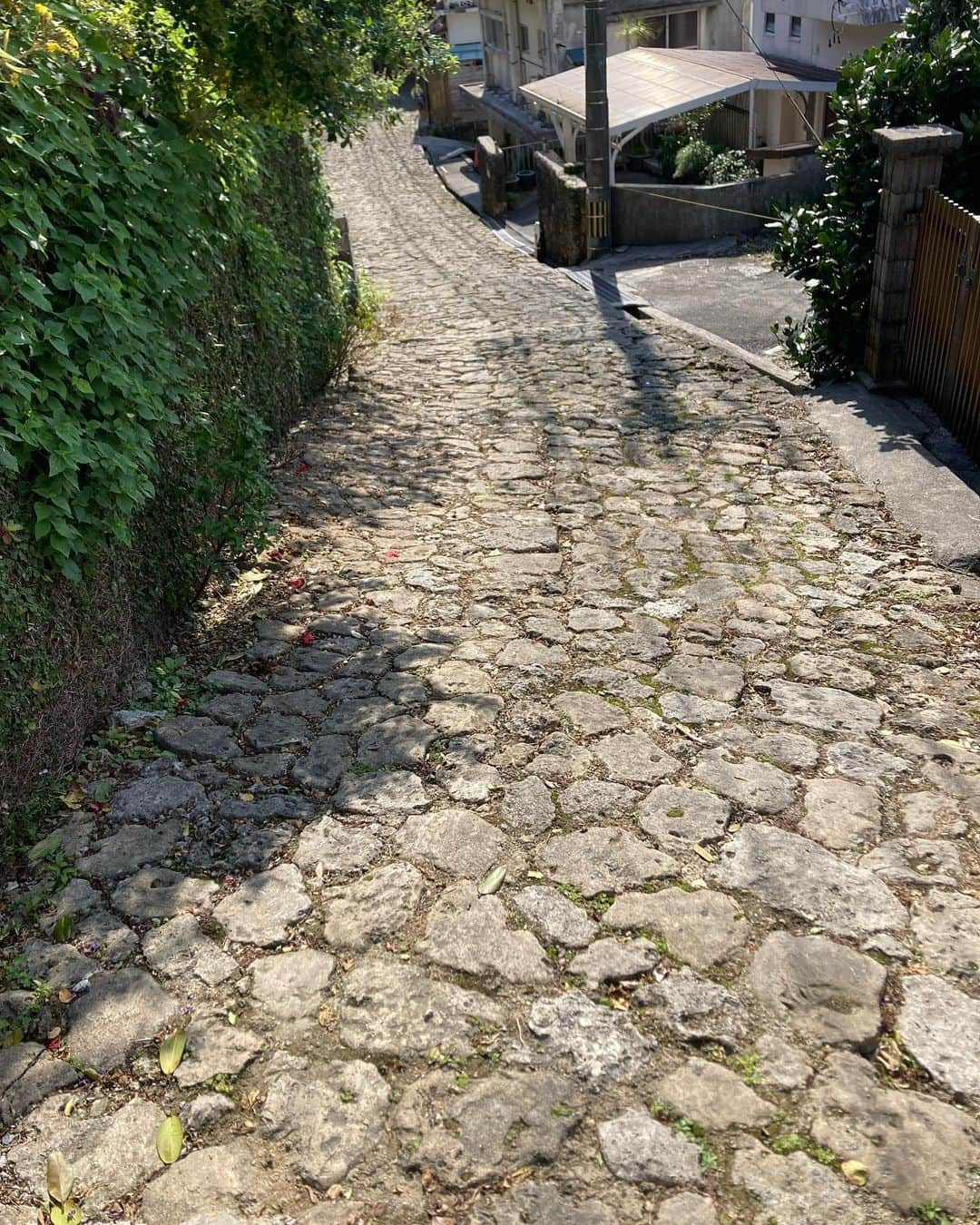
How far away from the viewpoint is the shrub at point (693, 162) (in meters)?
22.0

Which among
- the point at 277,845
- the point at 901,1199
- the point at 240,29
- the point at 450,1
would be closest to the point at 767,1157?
the point at 901,1199

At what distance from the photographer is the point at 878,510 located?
6895 millimetres

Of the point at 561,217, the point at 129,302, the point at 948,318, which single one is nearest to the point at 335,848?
the point at 129,302

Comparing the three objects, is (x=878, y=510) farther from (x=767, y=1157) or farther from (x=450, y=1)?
(x=450, y=1)

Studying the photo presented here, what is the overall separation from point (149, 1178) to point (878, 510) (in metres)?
5.73

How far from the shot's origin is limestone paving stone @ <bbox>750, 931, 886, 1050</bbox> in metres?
3.09

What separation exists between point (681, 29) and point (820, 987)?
32.8 metres

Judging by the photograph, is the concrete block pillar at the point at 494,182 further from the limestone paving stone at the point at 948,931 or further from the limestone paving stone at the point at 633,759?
the limestone paving stone at the point at 948,931

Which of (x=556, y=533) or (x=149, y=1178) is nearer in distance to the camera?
(x=149, y=1178)

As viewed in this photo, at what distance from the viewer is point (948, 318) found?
7699 mm

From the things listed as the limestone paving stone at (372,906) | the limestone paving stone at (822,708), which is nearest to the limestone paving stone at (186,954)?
the limestone paving stone at (372,906)

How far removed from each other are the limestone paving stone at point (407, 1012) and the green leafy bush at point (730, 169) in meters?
20.4

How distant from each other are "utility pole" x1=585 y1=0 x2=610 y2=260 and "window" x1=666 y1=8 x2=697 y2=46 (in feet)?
49.2

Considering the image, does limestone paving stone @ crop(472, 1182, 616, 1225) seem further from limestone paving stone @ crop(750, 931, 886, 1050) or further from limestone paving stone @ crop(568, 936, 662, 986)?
limestone paving stone @ crop(750, 931, 886, 1050)
